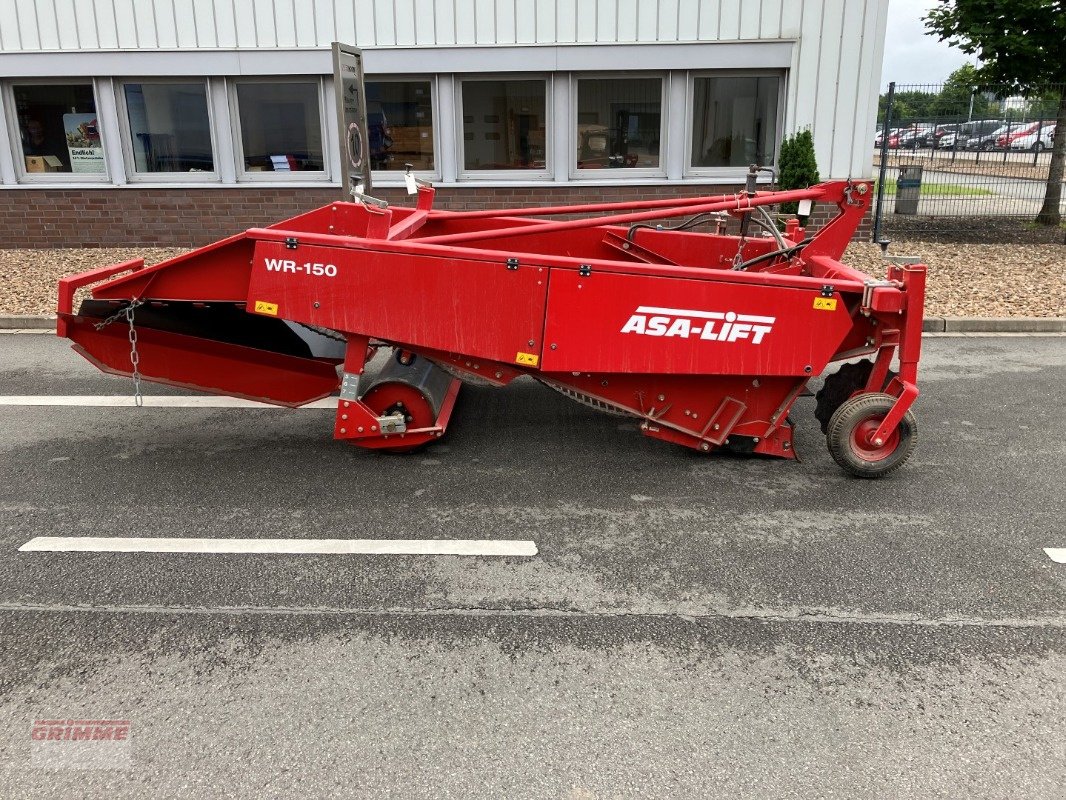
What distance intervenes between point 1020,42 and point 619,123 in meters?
5.59

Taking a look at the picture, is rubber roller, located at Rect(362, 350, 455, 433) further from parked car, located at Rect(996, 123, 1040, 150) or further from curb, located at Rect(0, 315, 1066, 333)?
parked car, located at Rect(996, 123, 1040, 150)

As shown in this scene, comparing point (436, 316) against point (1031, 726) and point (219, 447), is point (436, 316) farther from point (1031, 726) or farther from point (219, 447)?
point (1031, 726)

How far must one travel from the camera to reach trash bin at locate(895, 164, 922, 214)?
42.6 feet

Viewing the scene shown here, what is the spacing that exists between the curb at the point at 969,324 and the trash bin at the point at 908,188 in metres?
5.25

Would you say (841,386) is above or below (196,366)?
below

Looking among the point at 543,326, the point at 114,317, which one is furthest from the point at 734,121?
the point at 114,317

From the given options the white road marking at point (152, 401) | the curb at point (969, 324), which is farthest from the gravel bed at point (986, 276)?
the white road marking at point (152, 401)

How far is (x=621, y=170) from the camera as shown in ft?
39.7

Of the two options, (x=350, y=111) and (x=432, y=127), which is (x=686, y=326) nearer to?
(x=350, y=111)

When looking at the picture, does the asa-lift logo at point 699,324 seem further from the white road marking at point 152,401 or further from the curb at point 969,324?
the curb at point 969,324

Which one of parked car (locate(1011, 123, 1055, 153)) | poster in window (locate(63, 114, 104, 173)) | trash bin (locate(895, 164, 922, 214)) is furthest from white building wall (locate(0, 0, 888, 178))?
parked car (locate(1011, 123, 1055, 153))

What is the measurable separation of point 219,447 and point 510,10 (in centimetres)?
830

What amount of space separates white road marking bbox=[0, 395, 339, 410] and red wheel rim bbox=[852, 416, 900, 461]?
3398 millimetres

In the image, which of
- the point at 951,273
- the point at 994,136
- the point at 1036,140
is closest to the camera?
the point at 951,273
